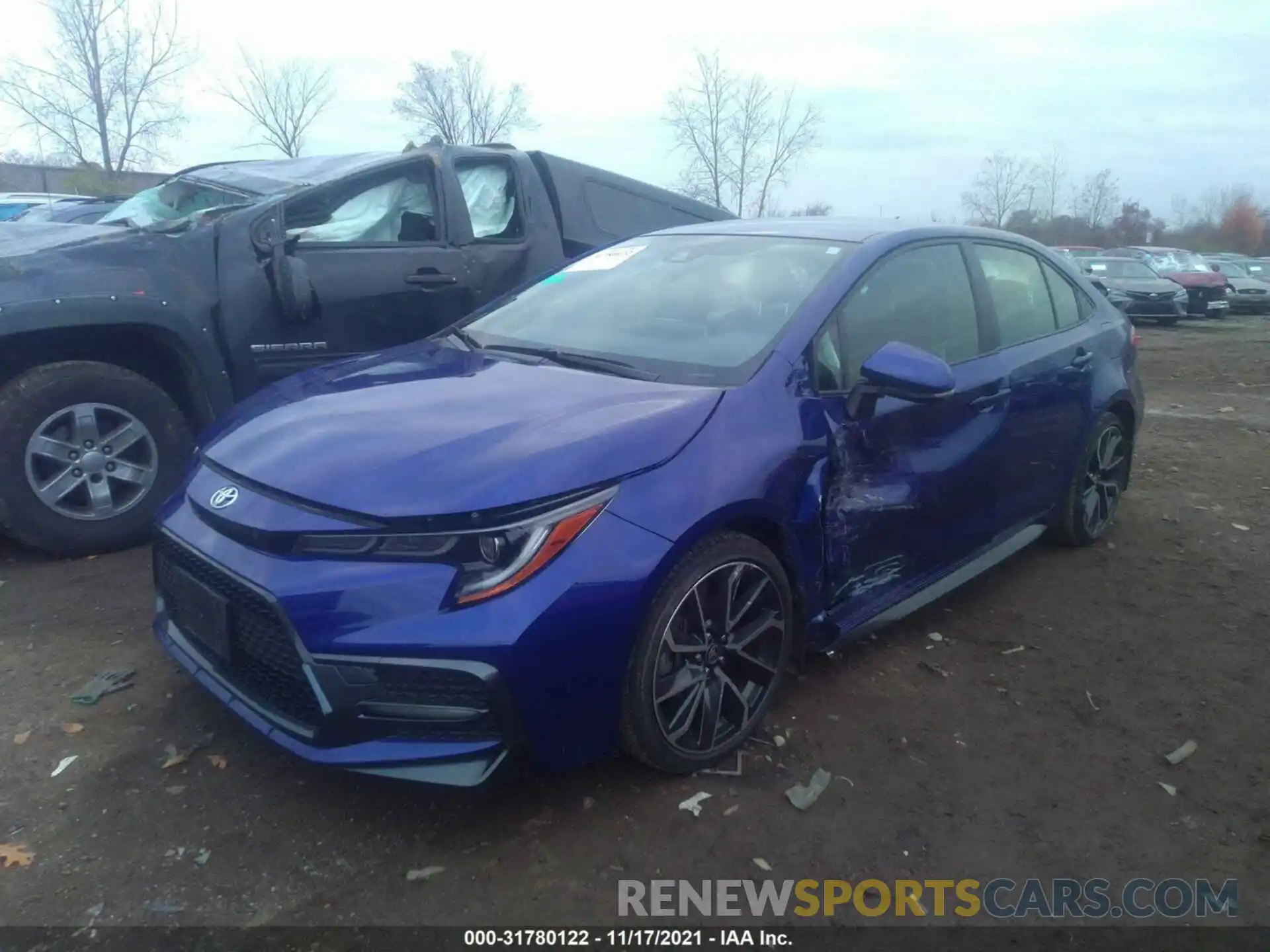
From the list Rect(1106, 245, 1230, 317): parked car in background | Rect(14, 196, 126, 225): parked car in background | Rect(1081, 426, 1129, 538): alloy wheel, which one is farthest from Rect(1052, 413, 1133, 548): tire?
Rect(1106, 245, 1230, 317): parked car in background

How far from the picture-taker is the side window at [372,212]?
4.92 metres

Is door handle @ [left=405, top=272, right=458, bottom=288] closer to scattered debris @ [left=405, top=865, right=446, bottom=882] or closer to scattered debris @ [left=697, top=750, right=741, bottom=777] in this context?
scattered debris @ [left=697, top=750, right=741, bottom=777]

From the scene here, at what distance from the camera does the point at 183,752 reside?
2945 mm

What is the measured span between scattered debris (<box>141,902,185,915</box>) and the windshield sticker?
2.66 metres

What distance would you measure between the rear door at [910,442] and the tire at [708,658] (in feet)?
1.04

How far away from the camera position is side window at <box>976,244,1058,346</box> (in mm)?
4141

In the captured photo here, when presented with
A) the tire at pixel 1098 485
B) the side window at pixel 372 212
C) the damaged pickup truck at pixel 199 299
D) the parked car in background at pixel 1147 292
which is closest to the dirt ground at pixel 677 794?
the damaged pickup truck at pixel 199 299

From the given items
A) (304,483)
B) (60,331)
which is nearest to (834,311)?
(304,483)

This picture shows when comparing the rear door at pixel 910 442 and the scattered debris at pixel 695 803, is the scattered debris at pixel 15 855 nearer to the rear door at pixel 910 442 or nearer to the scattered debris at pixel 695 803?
the scattered debris at pixel 695 803

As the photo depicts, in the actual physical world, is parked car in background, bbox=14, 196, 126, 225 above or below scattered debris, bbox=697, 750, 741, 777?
above

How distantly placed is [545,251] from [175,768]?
12.2 feet

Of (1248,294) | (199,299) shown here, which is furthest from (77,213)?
(1248,294)

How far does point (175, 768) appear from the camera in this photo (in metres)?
2.87

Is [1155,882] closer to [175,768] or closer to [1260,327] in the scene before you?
[175,768]
